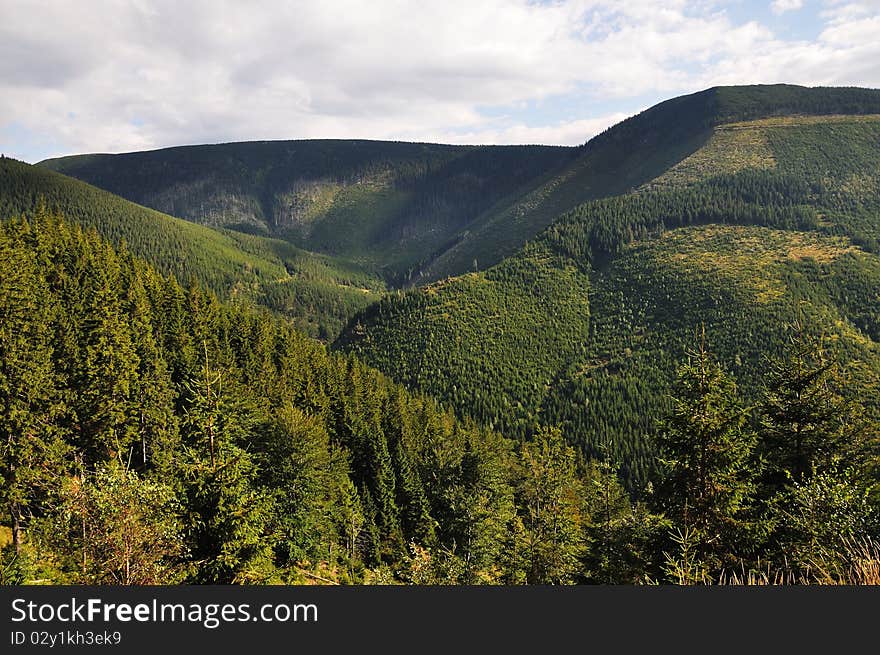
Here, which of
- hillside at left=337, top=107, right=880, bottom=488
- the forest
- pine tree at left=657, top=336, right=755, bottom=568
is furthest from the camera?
hillside at left=337, top=107, right=880, bottom=488

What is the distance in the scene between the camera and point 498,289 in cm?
19938

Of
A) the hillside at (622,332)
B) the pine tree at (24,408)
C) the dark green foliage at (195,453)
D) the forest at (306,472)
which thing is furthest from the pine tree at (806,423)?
the hillside at (622,332)

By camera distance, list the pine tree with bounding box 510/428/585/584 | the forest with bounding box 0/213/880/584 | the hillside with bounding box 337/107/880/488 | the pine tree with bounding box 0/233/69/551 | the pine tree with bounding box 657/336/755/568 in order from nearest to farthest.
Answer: the forest with bounding box 0/213/880/584, the pine tree with bounding box 657/336/755/568, the pine tree with bounding box 0/233/69/551, the pine tree with bounding box 510/428/585/584, the hillside with bounding box 337/107/880/488

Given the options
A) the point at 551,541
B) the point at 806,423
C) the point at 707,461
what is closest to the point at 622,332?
the point at 551,541

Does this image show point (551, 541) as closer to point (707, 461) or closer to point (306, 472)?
point (707, 461)

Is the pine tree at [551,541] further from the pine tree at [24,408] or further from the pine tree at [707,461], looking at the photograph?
the pine tree at [24,408]

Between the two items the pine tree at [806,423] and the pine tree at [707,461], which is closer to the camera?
the pine tree at [707,461]

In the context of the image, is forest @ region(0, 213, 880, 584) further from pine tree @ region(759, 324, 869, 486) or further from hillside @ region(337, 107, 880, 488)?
hillside @ region(337, 107, 880, 488)

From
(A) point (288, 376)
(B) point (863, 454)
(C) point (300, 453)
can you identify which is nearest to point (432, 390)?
(A) point (288, 376)

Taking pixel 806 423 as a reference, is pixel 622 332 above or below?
below

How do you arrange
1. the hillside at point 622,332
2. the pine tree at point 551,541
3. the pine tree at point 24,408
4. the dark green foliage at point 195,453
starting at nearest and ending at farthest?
the dark green foliage at point 195,453
the pine tree at point 24,408
the pine tree at point 551,541
the hillside at point 622,332

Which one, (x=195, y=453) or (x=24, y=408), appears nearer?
(x=195, y=453)

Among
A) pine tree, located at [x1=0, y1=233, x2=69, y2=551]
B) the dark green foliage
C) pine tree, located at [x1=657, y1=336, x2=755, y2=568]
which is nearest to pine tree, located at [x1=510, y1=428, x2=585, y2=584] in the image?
the dark green foliage

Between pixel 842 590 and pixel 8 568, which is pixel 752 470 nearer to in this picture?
pixel 842 590
